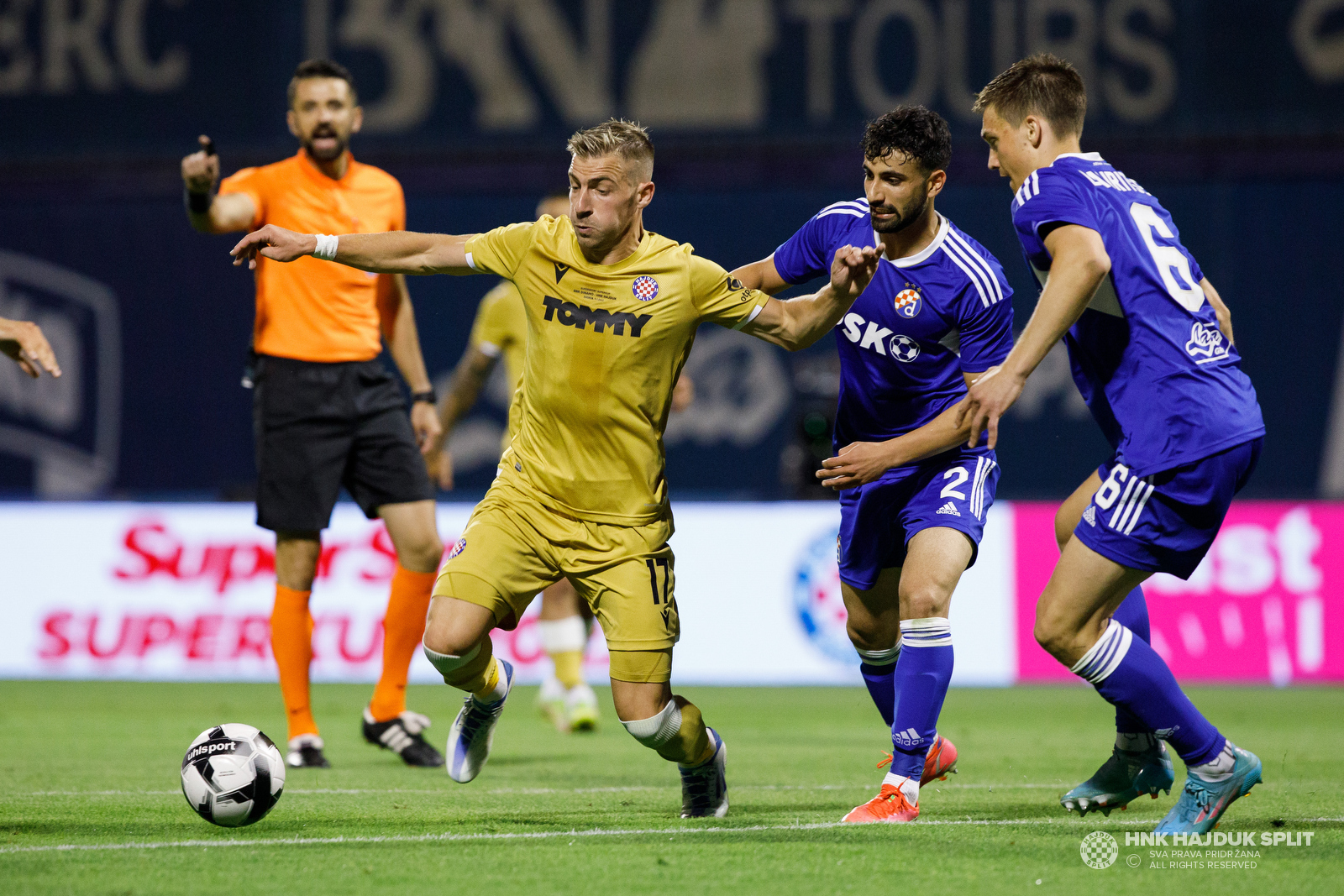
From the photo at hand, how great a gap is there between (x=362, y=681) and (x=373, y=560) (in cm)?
80

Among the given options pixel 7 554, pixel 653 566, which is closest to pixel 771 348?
pixel 7 554

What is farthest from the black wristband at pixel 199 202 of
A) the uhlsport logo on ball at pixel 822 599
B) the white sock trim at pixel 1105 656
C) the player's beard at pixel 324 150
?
the uhlsport logo on ball at pixel 822 599

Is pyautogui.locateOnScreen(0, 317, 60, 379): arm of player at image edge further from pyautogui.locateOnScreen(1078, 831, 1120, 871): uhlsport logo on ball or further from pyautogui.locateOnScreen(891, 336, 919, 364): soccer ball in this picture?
pyautogui.locateOnScreen(1078, 831, 1120, 871): uhlsport logo on ball

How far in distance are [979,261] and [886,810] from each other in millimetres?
1721

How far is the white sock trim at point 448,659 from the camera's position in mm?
A: 4602

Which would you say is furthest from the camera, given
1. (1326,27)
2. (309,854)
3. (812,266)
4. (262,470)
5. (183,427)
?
(183,427)

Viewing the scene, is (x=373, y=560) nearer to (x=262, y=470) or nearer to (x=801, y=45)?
(x=262, y=470)

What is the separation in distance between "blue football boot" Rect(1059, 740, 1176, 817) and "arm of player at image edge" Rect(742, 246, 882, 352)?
5.22 feet

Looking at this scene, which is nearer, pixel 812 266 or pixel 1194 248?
pixel 812 266

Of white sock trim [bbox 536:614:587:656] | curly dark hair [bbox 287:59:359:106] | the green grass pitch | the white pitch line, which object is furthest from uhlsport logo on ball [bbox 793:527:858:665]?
the white pitch line

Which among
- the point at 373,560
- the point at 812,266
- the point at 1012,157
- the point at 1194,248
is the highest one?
the point at 1012,157

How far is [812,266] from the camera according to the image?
202 inches

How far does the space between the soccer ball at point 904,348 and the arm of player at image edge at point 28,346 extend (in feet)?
8.04

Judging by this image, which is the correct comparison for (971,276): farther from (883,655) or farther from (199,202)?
(199,202)
